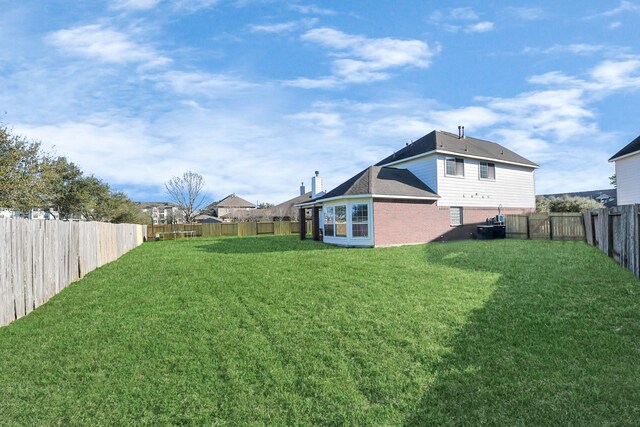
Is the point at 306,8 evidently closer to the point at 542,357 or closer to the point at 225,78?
the point at 225,78

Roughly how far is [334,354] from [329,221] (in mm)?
15401

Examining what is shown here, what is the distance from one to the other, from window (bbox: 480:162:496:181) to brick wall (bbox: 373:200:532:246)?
239 cm

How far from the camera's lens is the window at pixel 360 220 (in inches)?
685

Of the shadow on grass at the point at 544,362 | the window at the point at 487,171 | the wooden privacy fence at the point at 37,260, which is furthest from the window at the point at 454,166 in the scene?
the wooden privacy fence at the point at 37,260

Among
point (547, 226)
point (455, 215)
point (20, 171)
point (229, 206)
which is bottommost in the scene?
point (547, 226)

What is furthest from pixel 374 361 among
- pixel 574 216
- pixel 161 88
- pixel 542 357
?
pixel 574 216

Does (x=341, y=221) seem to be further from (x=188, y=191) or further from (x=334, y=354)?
(x=188, y=191)

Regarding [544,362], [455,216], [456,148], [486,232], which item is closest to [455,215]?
[455,216]

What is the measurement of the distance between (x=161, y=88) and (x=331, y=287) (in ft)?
34.9

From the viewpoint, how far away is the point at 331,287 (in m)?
7.60

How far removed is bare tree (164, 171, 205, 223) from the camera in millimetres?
47594

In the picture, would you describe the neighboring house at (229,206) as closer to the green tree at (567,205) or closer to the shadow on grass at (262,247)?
the shadow on grass at (262,247)

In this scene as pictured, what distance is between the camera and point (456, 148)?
21109 mm

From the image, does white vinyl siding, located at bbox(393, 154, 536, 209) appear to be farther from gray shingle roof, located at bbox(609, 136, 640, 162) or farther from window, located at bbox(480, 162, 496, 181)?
gray shingle roof, located at bbox(609, 136, 640, 162)
